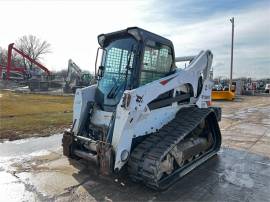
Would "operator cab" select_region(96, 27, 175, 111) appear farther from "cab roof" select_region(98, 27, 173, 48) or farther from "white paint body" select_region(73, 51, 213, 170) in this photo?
"white paint body" select_region(73, 51, 213, 170)

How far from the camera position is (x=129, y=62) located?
5281 millimetres

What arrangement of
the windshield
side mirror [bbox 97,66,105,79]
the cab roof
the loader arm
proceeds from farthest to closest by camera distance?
side mirror [bbox 97,66,105,79] → the windshield → the cab roof → the loader arm

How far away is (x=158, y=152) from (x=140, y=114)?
2.26 ft

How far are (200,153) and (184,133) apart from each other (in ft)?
4.36

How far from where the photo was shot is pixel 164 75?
5891 mm

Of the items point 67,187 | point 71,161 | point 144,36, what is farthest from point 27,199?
point 144,36

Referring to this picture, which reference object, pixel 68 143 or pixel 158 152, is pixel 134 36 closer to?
pixel 158 152

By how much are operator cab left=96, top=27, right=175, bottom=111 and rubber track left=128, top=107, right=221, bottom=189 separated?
948mm

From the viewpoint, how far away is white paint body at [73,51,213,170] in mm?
4605

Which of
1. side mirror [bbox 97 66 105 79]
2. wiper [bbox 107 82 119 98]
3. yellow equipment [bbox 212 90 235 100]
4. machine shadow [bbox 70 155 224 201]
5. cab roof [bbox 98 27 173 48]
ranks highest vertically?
cab roof [bbox 98 27 173 48]

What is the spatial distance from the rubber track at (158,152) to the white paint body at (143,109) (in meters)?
0.16

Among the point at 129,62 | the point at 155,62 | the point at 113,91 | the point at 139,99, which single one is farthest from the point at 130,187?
the point at 155,62

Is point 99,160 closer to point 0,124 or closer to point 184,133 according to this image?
point 184,133

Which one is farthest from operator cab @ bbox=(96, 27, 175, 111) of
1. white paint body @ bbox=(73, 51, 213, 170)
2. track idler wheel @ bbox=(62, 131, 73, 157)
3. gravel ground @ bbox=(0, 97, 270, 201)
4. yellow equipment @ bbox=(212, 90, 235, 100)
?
Result: yellow equipment @ bbox=(212, 90, 235, 100)
